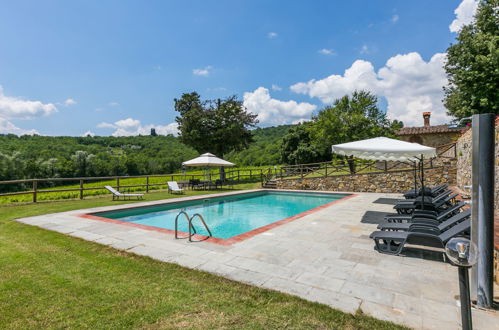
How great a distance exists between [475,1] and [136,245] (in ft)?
70.7

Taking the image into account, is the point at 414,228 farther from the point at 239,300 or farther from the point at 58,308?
the point at 58,308

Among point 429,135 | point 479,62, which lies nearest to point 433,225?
point 479,62

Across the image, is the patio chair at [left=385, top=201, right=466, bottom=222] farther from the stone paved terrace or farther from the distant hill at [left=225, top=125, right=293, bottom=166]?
the distant hill at [left=225, top=125, right=293, bottom=166]

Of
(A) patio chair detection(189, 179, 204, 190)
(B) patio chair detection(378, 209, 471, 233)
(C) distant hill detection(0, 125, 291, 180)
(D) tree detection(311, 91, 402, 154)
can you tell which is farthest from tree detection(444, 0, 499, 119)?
(C) distant hill detection(0, 125, 291, 180)

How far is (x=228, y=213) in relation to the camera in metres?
10.2

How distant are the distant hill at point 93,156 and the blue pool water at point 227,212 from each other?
2547 centimetres

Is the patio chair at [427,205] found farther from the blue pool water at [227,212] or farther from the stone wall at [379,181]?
the stone wall at [379,181]

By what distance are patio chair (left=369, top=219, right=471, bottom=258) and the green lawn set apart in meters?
2.11

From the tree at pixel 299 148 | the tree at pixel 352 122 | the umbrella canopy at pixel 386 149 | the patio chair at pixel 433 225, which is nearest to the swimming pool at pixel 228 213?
the umbrella canopy at pixel 386 149

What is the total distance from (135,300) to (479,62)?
60.9 feet

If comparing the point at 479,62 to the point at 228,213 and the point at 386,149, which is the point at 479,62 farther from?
the point at 228,213

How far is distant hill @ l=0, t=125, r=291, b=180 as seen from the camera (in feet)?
123

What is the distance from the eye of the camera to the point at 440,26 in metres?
10.3

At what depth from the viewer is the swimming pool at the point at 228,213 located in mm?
7715
